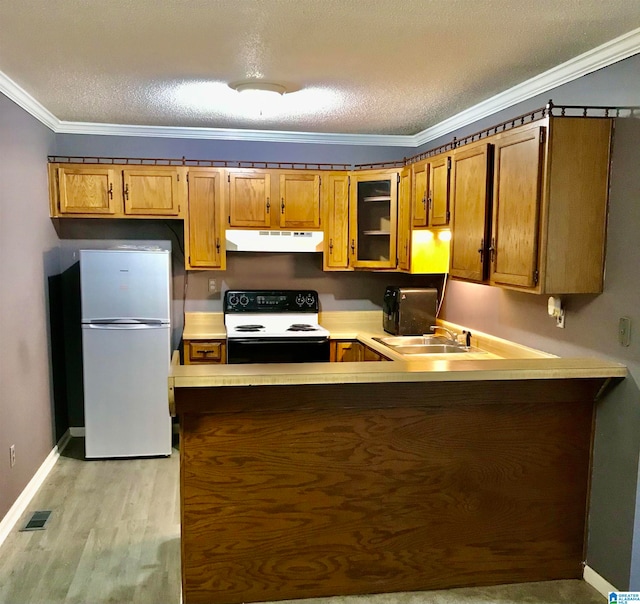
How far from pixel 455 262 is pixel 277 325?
1.87 m

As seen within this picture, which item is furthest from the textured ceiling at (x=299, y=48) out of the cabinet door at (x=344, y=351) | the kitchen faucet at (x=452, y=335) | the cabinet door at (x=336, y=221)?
the cabinet door at (x=344, y=351)

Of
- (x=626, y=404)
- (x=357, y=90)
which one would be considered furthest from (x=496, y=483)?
(x=357, y=90)

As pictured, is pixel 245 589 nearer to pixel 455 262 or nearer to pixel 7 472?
pixel 7 472

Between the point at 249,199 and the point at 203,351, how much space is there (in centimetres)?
122

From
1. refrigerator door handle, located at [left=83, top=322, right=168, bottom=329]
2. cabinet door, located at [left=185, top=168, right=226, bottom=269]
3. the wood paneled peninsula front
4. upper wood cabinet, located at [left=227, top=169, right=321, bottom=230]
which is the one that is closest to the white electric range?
cabinet door, located at [left=185, top=168, right=226, bottom=269]

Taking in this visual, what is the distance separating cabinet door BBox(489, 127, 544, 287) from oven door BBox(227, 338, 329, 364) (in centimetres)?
179

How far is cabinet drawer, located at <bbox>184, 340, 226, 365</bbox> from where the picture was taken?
14.3 ft

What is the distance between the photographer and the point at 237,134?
4.61 m

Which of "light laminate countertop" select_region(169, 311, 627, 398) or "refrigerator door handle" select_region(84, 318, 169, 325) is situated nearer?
"light laminate countertop" select_region(169, 311, 627, 398)

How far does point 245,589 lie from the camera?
250 cm

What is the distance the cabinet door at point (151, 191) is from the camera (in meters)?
4.27

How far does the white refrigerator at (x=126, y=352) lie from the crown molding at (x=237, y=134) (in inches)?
41.0

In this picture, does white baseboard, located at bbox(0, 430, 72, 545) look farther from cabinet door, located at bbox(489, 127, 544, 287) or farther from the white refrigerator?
cabinet door, located at bbox(489, 127, 544, 287)

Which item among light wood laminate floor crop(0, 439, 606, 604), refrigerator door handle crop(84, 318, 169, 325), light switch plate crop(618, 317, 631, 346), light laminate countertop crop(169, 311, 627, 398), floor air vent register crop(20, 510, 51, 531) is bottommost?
light wood laminate floor crop(0, 439, 606, 604)
